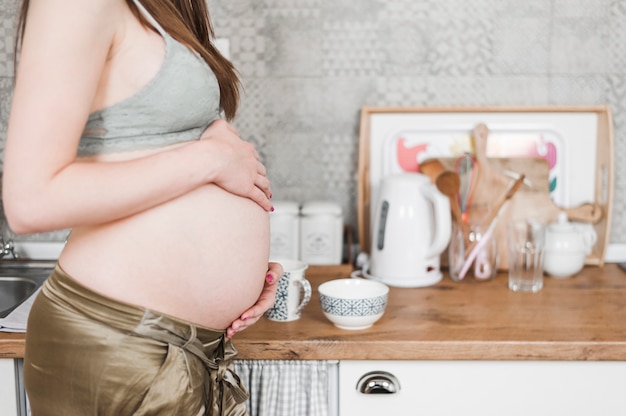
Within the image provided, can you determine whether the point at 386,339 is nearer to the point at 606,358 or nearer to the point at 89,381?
the point at 606,358

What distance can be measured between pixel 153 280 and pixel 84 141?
21cm

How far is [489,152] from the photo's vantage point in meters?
1.89

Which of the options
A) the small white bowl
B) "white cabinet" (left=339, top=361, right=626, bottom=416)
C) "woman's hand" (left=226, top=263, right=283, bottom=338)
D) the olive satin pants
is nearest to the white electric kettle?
the small white bowl

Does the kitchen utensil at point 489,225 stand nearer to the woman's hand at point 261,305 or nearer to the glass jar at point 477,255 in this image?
the glass jar at point 477,255

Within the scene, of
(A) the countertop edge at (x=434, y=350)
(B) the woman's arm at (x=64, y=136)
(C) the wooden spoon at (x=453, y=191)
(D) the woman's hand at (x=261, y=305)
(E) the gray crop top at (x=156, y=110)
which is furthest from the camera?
(C) the wooden spoon at (x=453, y=191)

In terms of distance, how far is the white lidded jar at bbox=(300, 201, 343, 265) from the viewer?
181cm

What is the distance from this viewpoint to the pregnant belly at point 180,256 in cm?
98

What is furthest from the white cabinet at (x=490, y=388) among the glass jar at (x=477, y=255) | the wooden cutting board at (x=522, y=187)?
the wooden cutting board at (x=522, y=187)

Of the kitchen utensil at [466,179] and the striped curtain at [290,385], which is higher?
the kitchen utensil at [466,179]

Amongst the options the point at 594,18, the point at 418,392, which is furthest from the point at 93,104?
the point at 594,18

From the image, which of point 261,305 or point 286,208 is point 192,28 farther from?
point 286,208

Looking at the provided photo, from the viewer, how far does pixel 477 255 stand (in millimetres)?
1767

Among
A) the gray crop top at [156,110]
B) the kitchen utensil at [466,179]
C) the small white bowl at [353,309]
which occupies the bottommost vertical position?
the small white bowl at [353,309]

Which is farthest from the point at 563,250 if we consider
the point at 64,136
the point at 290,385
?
the point at 64,136
